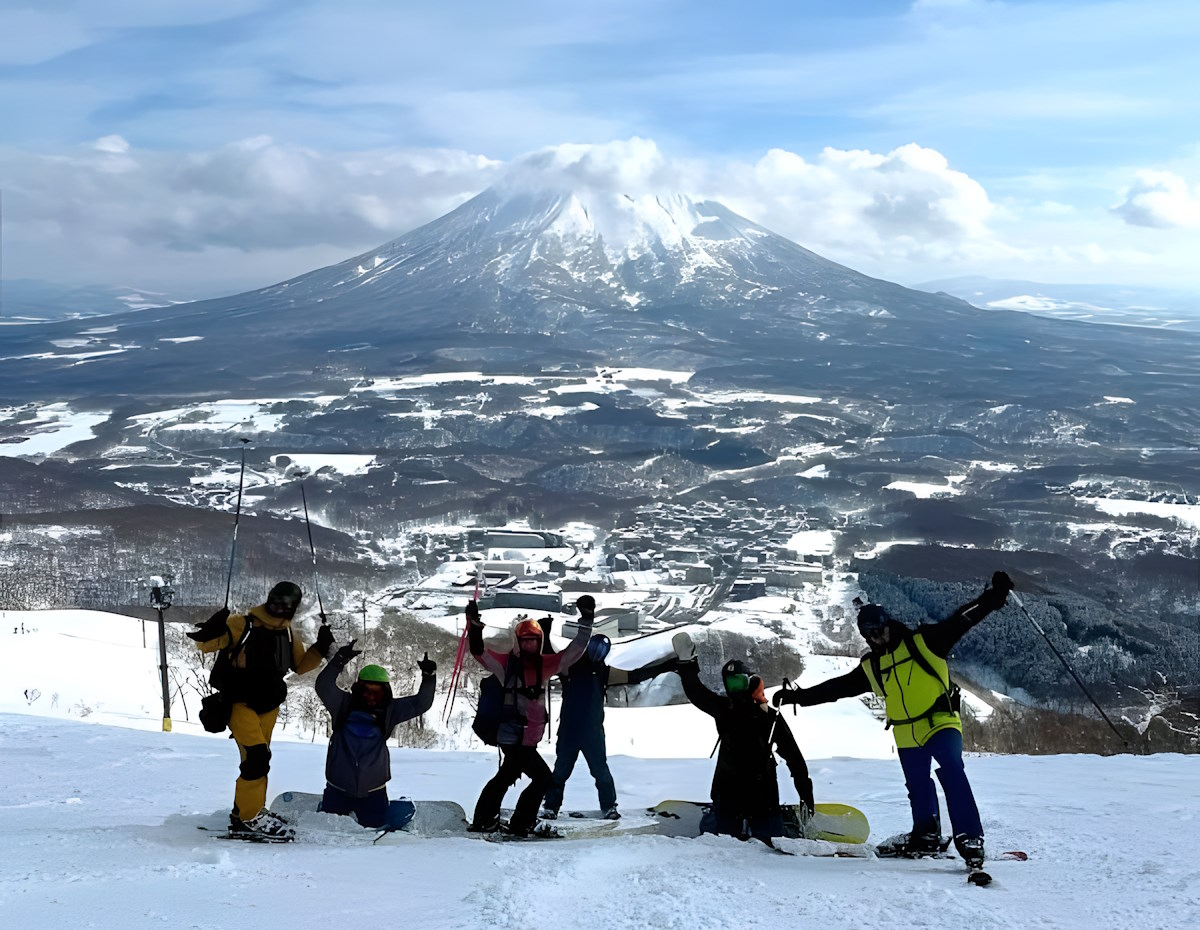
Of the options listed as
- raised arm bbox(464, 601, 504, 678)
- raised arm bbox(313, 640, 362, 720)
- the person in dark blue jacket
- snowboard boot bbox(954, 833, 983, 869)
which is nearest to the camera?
snowboard boot bbox(954, 833, 983, 869)

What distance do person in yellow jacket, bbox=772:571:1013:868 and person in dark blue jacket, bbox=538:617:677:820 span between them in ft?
3.33

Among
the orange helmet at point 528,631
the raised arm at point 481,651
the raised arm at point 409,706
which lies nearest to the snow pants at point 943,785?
the orange helmet at point 528,631

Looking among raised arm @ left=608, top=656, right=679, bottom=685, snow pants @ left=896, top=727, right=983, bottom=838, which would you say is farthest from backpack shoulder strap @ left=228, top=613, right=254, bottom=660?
snow pants @ left=896, top=727, right=983, bottom=838

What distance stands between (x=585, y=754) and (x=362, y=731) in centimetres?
127

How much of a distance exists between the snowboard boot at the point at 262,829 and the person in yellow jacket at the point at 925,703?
2174 millimetres

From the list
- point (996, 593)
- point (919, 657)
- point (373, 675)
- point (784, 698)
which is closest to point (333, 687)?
point (373, 675)

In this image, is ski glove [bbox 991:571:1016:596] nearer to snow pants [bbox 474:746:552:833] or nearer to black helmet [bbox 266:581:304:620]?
snow pants [bbox 474:746:552:833]

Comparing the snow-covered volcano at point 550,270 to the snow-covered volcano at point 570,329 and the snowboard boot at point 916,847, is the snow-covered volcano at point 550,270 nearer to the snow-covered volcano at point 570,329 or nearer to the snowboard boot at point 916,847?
the snow-covered volcano at point 570,329

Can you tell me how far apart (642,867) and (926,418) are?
356ft

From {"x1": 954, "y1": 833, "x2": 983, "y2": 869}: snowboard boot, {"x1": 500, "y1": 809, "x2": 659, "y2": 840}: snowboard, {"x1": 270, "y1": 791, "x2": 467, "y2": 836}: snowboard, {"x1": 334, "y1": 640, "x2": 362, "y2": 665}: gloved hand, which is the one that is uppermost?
{"x1": 334, "y1": 640, "x2": 362, "y2": 665}: gloved hand

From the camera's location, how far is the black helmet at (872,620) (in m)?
4.80

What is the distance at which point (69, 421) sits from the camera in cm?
10312

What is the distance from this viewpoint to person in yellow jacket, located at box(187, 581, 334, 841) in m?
4.71

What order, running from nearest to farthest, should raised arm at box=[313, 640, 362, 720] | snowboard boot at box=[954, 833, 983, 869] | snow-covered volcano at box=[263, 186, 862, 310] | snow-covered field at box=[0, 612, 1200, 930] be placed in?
snow-covered field at box=[0, 612, 1200, 930] → snowboard boot at box=[954, 833, 983, 869] → raised arm at box=[313, 640, 362, 720] → snow-covered volcano at box=[263, 186, 862, 310]
